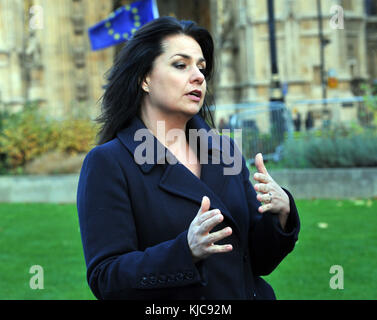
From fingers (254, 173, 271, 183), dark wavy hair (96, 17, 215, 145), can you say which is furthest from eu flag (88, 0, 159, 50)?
fingers (254, 173, 271, 183)

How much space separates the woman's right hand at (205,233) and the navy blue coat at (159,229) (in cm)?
5

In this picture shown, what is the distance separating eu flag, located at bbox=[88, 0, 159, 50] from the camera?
10953mm

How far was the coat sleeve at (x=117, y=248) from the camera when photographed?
2324 millimetres

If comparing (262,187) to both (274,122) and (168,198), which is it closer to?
(168,198)

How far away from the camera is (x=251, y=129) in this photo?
14.3 m

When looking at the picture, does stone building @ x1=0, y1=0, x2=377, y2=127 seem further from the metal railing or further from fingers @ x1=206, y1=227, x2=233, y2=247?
fingers @ x1=206, y1=227, x2=233, y2=247

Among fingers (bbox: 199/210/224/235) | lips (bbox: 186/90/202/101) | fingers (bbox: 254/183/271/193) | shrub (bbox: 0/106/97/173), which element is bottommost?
fingers (bbox: 199/210/224/235)

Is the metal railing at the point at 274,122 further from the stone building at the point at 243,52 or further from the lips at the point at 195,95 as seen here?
the lips at the point at 195,95

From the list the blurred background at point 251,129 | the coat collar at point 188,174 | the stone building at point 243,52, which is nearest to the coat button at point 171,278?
the coat collar at point 188,174

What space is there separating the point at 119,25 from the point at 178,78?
9.60 meters

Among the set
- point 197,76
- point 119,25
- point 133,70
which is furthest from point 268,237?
point 119,25
